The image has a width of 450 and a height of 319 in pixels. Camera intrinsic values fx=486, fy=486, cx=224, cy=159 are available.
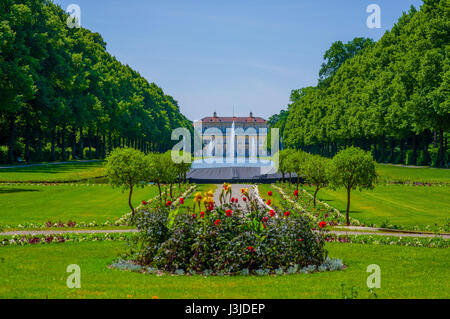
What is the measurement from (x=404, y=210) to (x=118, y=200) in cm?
1415

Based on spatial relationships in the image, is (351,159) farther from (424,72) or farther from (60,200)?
(424,72)

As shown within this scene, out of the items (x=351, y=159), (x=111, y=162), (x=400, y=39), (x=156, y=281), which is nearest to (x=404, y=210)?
(x=351, y=159)

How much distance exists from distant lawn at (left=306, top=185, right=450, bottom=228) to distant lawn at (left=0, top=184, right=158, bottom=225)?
34.7 ft

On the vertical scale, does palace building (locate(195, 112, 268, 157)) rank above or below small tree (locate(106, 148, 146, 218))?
above

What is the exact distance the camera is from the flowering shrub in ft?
32.9

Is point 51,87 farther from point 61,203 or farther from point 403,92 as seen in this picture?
point 403,92

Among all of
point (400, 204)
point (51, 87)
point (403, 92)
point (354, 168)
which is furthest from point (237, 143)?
point (354, 168)

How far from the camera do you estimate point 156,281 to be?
902 cm

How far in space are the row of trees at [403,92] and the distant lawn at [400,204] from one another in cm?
1324

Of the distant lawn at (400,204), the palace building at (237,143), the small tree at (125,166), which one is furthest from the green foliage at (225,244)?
the palace building at (237,143)

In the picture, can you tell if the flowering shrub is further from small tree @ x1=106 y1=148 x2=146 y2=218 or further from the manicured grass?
small tree @ x1=106 y1=148 x2=146 y2=218

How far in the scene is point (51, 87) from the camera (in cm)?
4728

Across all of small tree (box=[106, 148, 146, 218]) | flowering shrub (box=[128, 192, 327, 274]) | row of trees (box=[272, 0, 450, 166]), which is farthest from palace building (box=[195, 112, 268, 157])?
flowering shrub (box=[128, 192, 327, 274])
